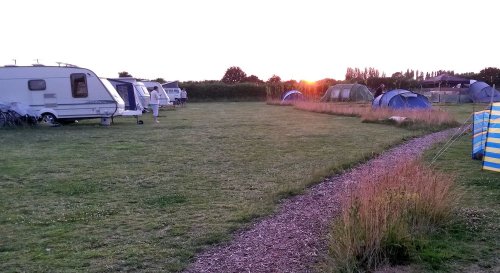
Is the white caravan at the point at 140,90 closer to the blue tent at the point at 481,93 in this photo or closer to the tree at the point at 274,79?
the blue tent at the point at 481,93

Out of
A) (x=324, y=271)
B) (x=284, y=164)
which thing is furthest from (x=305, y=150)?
(x=324, y=271)

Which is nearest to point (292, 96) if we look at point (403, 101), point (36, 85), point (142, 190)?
point (403, 101)

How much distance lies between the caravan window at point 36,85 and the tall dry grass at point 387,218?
1566 cm

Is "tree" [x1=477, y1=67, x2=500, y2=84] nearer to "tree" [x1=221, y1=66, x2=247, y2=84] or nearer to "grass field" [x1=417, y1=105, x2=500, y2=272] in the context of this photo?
"tree" [x1=221, y1=66, x2=247, y2=84]

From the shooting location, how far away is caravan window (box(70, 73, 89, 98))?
18.0m

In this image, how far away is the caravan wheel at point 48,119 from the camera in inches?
715

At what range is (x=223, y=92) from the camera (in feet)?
177

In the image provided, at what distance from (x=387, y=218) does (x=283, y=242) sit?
1122 millimetres

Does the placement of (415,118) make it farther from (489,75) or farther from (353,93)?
(489,75)

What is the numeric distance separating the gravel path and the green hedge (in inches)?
1843

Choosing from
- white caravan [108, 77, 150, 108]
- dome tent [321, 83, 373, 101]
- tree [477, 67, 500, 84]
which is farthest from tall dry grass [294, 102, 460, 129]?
tree [477, 67, 500, 84]

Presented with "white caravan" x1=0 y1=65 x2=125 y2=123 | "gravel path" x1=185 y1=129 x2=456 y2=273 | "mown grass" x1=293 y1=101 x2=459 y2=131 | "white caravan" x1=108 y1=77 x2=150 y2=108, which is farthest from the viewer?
"white caravan" x1=108 y1=77 x2=150 y2=108

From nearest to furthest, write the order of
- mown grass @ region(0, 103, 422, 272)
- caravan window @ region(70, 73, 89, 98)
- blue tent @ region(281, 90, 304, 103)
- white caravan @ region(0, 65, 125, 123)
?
mown grass @ region(0, 103, 422, 272) → white caravan @ region(0, 65, 125, 123) → caravan window @ region(70, 73, 89, 98) → blue tent @ region(281, 90, 304, 103)

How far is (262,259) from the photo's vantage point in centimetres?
441
